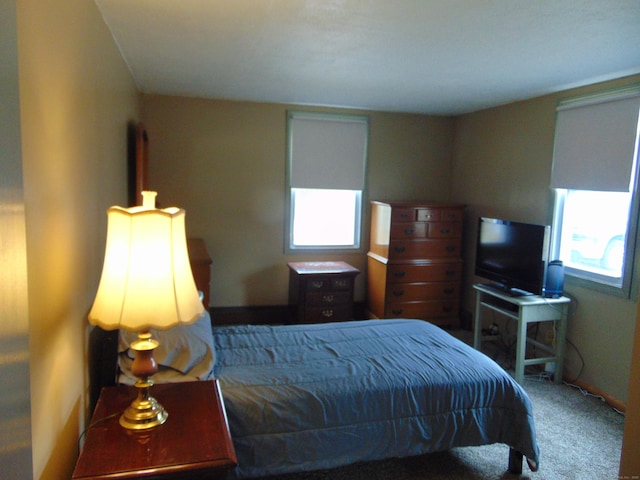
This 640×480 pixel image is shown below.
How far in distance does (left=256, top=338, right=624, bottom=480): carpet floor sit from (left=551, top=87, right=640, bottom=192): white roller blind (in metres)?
1.57

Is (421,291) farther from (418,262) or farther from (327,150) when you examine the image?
(327,150)

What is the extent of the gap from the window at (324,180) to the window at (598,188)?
200 centimetres

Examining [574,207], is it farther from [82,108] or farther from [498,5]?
[82,108]

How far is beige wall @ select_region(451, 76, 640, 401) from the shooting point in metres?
3.11

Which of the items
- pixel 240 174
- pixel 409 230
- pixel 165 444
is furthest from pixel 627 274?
pixel 240 174

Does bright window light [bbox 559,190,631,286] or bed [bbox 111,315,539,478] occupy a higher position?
bright window light [bbox 559,190,631,286]

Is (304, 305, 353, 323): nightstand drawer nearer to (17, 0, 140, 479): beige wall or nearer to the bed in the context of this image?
the bed

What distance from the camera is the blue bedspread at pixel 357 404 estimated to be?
1980 mm

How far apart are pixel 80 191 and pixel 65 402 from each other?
78cm

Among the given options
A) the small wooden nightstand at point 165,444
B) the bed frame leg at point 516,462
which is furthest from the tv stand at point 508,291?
the small wooden nightstand at point 165,444

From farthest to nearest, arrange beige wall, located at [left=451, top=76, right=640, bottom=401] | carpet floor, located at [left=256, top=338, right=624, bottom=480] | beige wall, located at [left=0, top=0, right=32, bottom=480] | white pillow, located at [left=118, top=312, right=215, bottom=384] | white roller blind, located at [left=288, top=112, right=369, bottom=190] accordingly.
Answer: white roller blind, located at [left=288, top=112, right=369, bottom=190] < beige wall, located at [left=451, top=76, right=640, bottom=401] < carpet floor, located at [left=256, top=338, right=624, bottom=480] < white pillow, located at [left=118, top=312, right=215, bottom=384] < beige wall, located at [left=0, top=0, right=32, bottom=480]

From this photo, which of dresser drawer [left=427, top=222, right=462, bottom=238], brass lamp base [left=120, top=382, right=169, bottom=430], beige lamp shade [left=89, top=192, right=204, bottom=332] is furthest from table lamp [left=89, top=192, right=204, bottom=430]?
dresser drawer [left=427, top=222, right=462, bottom=238]

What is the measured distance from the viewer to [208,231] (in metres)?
4.54

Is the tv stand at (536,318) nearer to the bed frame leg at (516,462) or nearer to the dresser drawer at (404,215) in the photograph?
the bed frame leg at (516,462)
